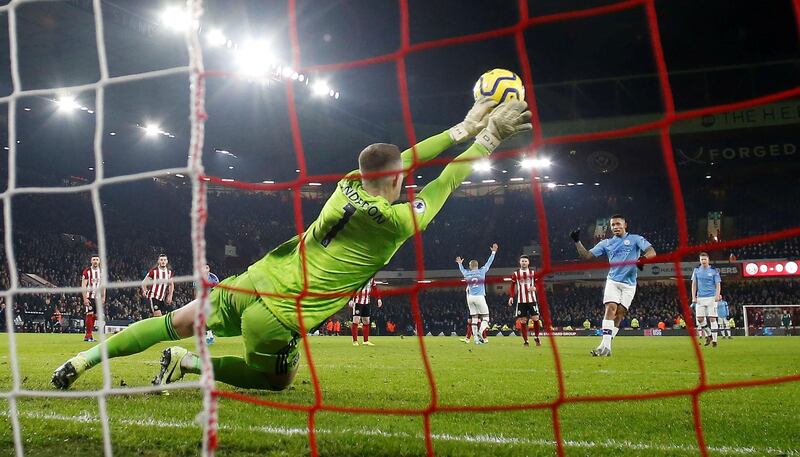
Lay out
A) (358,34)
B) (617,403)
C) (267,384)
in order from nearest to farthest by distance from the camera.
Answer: (267,384) → (617,403) → (358,34)

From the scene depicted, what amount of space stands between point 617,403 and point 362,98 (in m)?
24.3

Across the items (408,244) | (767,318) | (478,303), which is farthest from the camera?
(408,244)

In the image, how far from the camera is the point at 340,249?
12.2 feet

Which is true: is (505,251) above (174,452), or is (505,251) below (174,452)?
above

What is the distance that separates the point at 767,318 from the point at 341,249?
88.3ft

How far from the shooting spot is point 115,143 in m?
28.1

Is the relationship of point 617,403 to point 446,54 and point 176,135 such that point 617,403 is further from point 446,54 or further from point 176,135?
point 176,135

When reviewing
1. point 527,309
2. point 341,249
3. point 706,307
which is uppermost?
point 341,249

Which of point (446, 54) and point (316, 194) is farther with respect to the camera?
point (316, 194)

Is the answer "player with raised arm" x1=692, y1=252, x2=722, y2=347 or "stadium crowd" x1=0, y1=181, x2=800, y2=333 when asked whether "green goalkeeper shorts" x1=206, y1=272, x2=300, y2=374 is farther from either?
"stadium crowd" x1=0, y1=181, x2=800, y2=333

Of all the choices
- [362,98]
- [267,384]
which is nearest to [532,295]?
[267,384]

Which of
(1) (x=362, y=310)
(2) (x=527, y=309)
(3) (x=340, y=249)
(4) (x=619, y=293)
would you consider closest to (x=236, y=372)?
(3) (x=340, y=249)

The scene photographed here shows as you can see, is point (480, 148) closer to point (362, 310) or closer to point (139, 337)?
point (139, 337)

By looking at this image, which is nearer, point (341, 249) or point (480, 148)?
point (480, 148)
